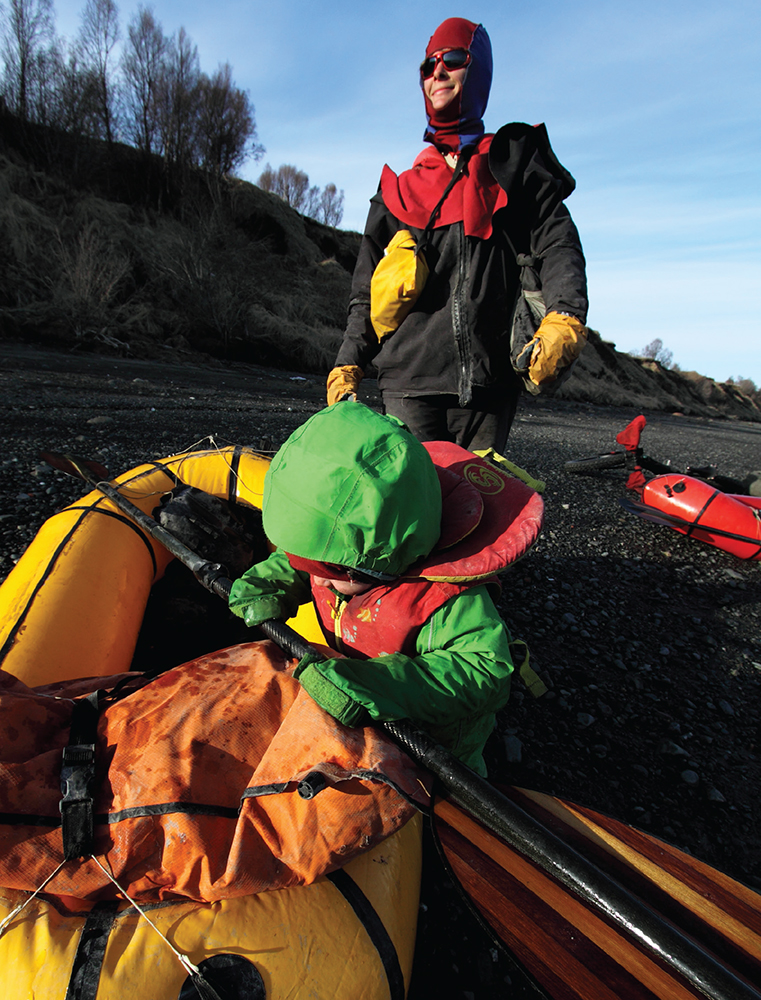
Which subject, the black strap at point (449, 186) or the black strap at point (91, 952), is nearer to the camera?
the black strap at point (91, 952)

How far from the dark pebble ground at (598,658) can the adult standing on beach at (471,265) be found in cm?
140

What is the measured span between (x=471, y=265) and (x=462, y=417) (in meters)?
0.69

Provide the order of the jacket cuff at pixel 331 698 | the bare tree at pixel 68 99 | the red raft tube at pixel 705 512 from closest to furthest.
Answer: the jacket cuff at pixel 331 698, the red raft tube at pixel 705 512, the bare tree at pixel 68 99

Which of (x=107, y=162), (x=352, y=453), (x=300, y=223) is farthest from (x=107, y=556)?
(x=300, y=223)

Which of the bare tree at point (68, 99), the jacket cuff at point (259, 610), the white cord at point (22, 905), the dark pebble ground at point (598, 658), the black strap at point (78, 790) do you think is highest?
the bare tree at point (68, 99)

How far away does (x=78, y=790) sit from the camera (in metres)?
1.17

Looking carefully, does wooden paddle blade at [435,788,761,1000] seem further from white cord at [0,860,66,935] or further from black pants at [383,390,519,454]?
black pants at [383,390,519,454]

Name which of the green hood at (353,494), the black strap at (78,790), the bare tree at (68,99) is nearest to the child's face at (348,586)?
the green hood at (353,494)

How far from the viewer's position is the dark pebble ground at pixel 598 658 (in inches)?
77.0

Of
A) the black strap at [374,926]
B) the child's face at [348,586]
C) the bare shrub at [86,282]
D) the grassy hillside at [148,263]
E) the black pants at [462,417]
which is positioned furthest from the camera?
the grassy hillside at [148,263]

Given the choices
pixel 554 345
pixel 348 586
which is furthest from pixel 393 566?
pixel 554 345

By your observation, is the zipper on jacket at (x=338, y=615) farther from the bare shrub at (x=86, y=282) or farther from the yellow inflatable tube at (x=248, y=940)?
the bare shrub at (x=86, y=282)

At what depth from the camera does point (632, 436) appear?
237 inches

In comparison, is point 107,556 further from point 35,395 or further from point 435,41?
point 35,395
